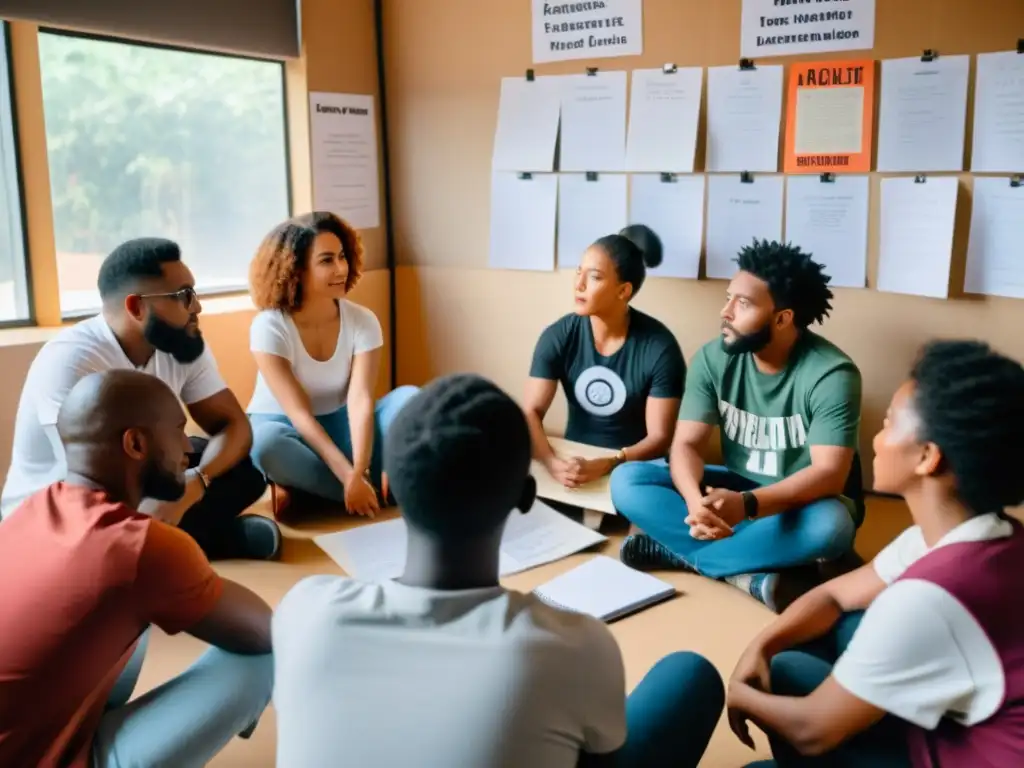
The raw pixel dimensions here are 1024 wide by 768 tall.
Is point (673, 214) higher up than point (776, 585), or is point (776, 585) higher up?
point (673, 214)

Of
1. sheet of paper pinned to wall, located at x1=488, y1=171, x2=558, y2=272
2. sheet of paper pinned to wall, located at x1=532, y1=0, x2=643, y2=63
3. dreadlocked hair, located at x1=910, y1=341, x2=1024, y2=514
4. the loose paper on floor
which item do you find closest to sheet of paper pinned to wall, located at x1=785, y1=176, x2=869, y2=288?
sheet of paper pinned to wall, located at x1=532, y1=0, x2=643, y2=63

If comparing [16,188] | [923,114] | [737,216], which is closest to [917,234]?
[923,114]

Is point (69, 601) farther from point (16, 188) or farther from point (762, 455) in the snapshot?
point (16, 188)

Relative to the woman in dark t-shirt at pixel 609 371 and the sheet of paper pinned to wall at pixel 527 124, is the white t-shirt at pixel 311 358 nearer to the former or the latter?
the woman in dark t-shirt at pixel 609 371

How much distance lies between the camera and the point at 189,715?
128cm

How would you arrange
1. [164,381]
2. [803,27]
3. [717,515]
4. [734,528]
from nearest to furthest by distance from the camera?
[164,381] → [717,515] → [734,528] → [803,27]

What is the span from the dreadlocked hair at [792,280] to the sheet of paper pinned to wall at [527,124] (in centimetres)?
113

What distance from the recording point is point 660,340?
8.61ft

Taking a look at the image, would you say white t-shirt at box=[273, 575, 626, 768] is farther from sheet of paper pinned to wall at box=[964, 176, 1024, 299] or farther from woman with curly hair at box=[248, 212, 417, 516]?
sheet of paper pinned to wall at box=[964, 176, 1024, 299]

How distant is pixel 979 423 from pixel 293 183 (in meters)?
2.72

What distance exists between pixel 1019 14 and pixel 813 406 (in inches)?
48.8

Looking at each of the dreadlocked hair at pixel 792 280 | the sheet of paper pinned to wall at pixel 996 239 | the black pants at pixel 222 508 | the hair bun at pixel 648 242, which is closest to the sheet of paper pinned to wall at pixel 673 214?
the hair bun at pixel 648 242

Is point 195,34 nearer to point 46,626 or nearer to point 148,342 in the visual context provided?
point 148,342

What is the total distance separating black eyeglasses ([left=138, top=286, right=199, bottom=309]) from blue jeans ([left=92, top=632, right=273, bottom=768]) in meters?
0.89
